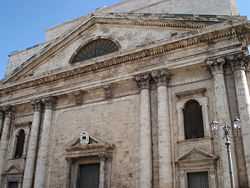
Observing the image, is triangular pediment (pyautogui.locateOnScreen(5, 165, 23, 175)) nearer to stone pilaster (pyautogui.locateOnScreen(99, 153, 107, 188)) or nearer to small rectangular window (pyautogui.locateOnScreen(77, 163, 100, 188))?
small rectangular window (pyautogui.locateOnScreen(77, 163, 100, 188))

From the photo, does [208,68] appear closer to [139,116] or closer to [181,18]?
[181,18]

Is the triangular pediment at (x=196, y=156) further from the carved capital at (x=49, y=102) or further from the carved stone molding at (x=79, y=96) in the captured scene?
the carved capital at (x=49, y=102)

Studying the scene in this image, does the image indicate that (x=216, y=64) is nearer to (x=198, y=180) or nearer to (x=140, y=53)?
(x=140, y=53)

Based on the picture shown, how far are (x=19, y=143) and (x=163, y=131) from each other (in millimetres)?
9285

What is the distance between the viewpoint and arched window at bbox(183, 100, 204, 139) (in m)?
12.5

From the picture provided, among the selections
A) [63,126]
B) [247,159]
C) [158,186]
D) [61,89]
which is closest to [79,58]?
→ [61,89]

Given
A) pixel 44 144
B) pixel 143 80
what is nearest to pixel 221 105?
pixel 143 80

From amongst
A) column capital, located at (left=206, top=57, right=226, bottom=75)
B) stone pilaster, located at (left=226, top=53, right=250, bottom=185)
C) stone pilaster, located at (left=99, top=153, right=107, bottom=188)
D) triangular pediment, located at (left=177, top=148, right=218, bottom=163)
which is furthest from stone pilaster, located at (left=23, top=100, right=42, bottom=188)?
stone pilaster, located at (left=226, top=53, right=250, bottom=185)

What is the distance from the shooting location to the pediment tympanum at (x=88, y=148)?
13.7m

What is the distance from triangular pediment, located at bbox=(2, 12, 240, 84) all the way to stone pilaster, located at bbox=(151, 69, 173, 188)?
1.77 m

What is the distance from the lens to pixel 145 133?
1292cm

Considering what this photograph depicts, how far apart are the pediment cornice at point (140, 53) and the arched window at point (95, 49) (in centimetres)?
123

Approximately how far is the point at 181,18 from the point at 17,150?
11653mm

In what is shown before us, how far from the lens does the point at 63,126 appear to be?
15930mm
